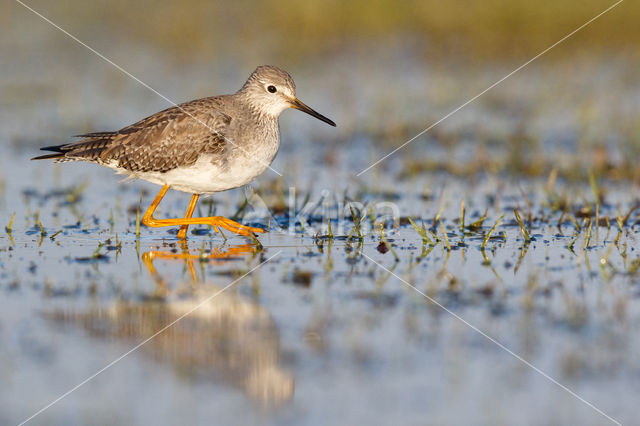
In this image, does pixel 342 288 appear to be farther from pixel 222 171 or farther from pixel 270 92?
pixel 270 92

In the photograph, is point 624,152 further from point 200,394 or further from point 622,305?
point 200,394

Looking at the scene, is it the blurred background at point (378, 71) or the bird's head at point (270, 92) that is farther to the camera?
the blurred background at point (378, 71)

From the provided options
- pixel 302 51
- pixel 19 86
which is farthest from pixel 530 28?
pixel 19 86

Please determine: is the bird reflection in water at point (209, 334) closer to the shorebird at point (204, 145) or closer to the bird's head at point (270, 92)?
the shorebird at point (204, 145)

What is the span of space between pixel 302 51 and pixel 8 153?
888 centimetres

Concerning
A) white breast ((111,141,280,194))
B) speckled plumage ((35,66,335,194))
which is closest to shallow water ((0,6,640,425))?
white breast ((111,141,280,194))

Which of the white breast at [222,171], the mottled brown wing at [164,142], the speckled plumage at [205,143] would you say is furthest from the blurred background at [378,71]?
the mottled brown wing at [164,142]

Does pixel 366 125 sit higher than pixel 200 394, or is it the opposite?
pixel 366 125

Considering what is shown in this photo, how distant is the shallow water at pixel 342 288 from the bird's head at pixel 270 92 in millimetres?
1163

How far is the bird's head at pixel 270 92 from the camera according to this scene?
401 inches

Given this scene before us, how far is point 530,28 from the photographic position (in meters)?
22.1

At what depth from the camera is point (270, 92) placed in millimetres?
10281

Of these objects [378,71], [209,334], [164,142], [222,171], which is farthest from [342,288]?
[378,71]

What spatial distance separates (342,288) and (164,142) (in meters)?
3.20
